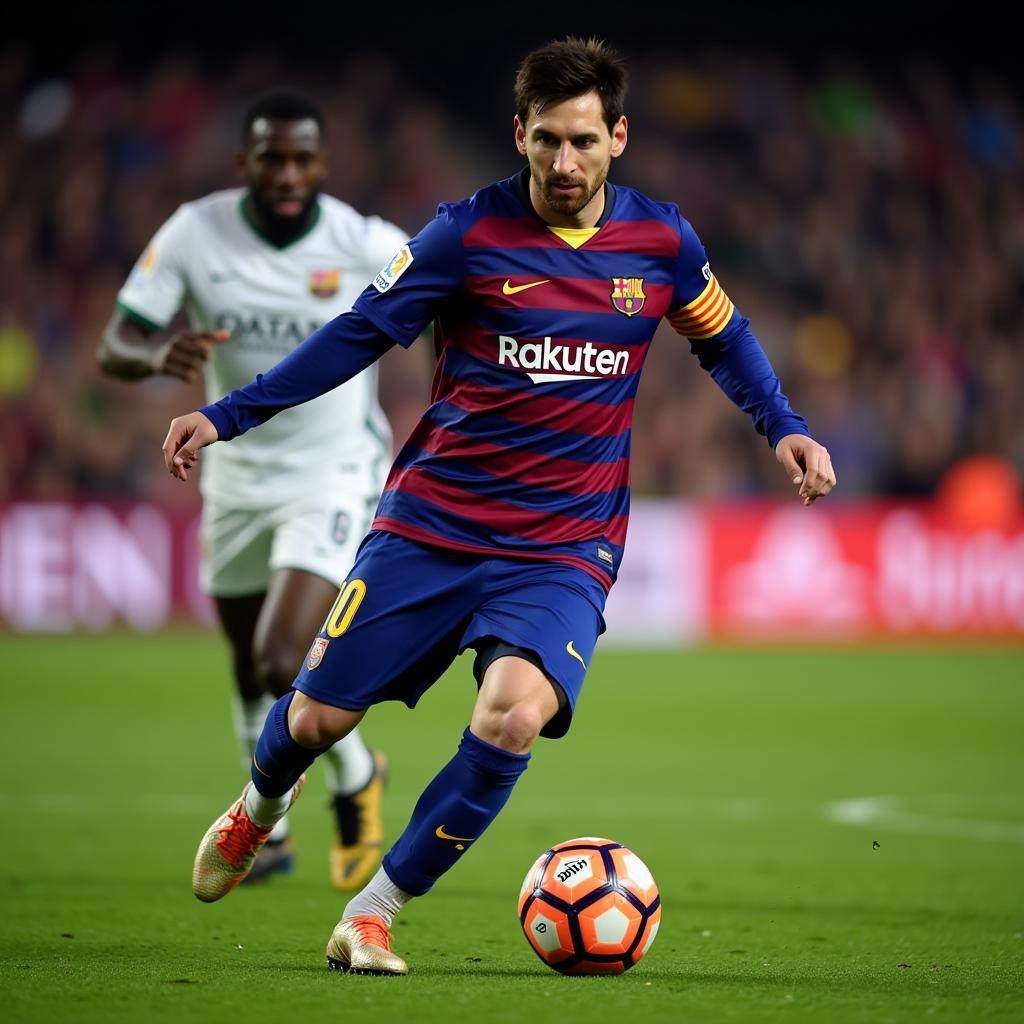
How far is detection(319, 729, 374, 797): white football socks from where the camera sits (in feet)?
22.3

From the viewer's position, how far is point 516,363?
16.0 feet

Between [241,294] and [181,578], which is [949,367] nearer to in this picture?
[181,578]

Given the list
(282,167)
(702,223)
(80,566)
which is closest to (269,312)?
(282,167)

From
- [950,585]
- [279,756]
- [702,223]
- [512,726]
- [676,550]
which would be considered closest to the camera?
[512,726]

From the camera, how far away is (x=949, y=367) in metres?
21.8

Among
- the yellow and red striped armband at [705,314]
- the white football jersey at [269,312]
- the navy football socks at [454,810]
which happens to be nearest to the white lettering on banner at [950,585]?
the white football jersey at [269,312]

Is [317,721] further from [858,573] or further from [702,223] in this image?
[702,223]

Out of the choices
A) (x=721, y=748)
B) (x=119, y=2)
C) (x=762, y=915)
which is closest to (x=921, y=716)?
(x=721, y=748)

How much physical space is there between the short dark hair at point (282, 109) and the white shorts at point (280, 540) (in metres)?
1.44

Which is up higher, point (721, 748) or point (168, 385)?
point (168, 385)

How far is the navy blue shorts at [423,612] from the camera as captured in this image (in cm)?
481

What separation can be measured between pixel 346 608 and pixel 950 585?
15.3 meters

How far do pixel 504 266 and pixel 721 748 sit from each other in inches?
291

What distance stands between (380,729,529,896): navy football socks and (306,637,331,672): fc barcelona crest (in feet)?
1.51
